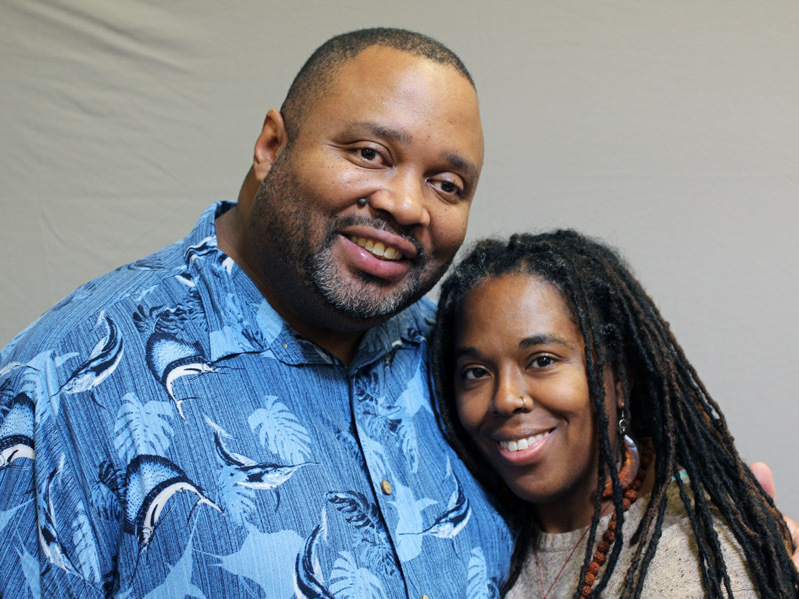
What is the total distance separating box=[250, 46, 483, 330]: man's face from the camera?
1410 millimetres

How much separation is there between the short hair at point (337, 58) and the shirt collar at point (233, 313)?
0.87 feet

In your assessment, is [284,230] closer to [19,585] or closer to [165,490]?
[165,490]

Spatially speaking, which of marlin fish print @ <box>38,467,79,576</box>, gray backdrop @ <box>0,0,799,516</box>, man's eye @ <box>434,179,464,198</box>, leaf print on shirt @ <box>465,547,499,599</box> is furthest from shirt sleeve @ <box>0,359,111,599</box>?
gray backdrop @ <box>0,0,799,516</box>

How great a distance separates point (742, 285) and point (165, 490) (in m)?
1.84

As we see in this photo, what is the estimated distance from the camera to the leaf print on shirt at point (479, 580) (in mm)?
1491

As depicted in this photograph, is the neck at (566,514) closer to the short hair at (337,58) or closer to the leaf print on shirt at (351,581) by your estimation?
the leaf print on shirt at (351,581)

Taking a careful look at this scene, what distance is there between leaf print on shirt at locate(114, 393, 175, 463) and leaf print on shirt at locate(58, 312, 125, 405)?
47 mm

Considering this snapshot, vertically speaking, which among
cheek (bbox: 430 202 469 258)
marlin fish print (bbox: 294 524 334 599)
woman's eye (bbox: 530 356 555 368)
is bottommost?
marlin fish print (bbox: 294 524 334 599)

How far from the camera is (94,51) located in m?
2.39

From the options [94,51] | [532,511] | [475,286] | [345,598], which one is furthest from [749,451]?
[94,51]

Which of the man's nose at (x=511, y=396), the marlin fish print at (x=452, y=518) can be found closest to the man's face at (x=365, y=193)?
the man's nose at (x=511, y=396)

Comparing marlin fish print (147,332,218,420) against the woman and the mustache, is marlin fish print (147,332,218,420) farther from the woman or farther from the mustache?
the woman

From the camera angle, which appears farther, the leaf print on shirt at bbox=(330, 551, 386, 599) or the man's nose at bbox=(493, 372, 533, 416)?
the man's nose at bbox=(493, 372, 533, 416)

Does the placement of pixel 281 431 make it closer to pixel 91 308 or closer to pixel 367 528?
pixel 367 528
